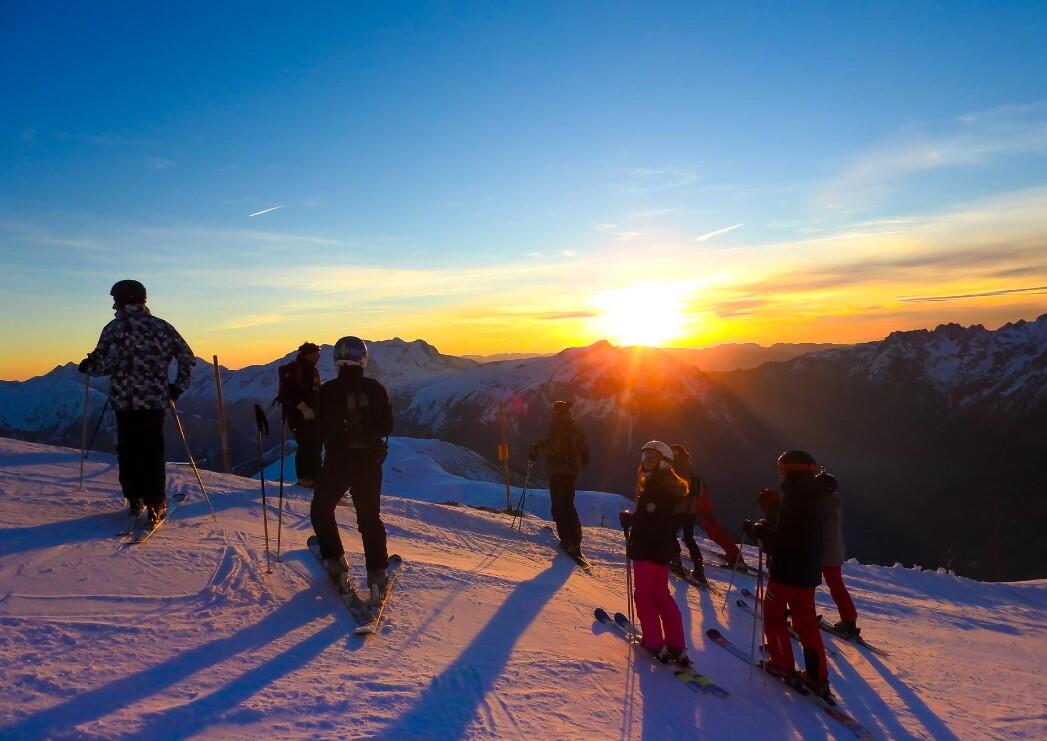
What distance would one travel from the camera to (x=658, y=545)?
6.02m

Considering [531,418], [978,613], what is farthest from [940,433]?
[978,613]

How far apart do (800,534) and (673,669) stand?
5.65ft

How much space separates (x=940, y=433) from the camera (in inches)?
6890

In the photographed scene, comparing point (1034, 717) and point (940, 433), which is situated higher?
point (1034, 717)

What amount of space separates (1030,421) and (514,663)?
199 m

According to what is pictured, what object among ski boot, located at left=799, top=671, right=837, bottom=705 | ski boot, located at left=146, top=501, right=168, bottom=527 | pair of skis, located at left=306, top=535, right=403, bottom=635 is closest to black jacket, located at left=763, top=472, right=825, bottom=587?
ski boot, located at left=799, top=671, right=837, bottom=705

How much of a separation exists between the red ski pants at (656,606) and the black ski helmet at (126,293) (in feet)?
20.2

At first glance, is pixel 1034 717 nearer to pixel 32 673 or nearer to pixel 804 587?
pixel 804 587

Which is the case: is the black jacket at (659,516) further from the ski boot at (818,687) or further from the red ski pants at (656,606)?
the ski boot at (818,687)

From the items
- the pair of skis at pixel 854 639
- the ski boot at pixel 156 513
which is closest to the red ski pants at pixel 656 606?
the pair of skis at pixel 854 639

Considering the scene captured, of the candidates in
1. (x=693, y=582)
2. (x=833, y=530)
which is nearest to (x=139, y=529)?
(x=833, y=530)

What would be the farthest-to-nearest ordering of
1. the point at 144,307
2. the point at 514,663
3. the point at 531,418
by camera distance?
the point at 531,418 → the point at 144,307 → the point at 514,663

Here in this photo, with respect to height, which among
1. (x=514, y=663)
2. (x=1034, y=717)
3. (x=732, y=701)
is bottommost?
(x=1034, y=717)

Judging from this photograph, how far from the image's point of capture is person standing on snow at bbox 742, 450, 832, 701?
5.98m
